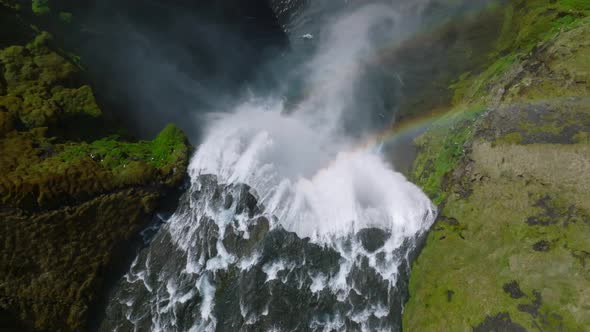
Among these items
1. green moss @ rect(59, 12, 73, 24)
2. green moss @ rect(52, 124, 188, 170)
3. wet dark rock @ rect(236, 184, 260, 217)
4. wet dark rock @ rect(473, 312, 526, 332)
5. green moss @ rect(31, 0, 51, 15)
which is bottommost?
wet dark rock @ rect(473, 312, 526, 332)

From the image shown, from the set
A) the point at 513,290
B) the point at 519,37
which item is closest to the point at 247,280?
the point at 513,290

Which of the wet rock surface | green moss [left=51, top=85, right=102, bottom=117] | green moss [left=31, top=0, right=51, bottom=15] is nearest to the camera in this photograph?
the wet rock surface

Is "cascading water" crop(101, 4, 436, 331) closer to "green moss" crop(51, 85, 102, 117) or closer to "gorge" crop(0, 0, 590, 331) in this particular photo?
"gorge" crop(0, 0, 590, 331)

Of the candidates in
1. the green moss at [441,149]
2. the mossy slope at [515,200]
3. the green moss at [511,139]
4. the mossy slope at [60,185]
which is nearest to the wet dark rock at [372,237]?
the mossy slope at [515,200]

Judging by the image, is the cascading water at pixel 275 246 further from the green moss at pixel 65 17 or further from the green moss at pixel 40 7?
the green moss at pixel 40 7

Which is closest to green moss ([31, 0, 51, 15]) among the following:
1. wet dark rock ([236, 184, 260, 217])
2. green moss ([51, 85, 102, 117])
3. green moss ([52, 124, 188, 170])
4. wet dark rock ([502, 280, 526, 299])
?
green moss ([51, 85, 102, 117])

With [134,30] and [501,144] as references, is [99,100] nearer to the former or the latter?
[134,30]

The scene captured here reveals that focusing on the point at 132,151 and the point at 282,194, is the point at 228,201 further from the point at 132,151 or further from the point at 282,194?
the point at 132,151
